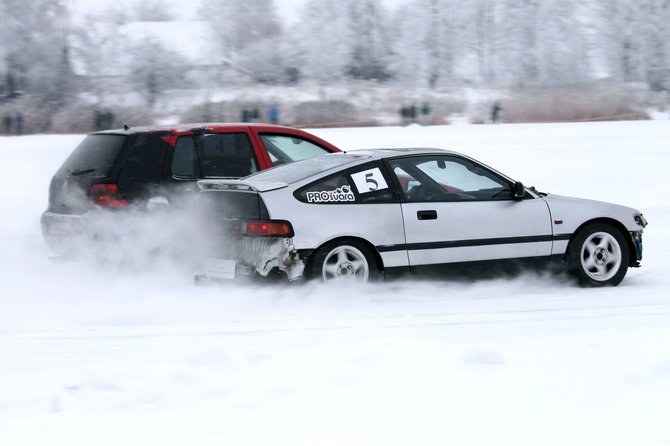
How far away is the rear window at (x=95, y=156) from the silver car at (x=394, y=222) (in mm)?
1259

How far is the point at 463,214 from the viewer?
841 centimetres

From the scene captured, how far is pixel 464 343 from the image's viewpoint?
20.9 ft

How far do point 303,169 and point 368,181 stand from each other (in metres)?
0.60

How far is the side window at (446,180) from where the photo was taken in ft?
27.6

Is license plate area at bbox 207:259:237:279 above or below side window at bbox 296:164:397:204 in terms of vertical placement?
below

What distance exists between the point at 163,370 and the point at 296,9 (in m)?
94.8

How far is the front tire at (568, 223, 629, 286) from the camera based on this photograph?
873 cm

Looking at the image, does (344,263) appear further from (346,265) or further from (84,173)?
(84,173)

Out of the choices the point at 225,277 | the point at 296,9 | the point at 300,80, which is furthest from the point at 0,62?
the point at 225,277

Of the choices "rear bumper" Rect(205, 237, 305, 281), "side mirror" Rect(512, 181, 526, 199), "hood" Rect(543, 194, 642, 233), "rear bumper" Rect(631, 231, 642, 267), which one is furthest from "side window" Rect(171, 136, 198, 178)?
"rear bumper" Rect(631, 231, 642, 267)

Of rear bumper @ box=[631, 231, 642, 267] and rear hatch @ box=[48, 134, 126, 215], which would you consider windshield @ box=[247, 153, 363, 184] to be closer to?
rear hatch @ box=[48, 134, 126, 215]

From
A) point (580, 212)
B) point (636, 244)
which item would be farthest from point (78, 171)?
point (636, 244)

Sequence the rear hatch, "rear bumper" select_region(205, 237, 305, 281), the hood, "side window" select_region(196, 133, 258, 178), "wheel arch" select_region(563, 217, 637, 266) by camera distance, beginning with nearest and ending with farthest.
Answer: "rear bumper" select_region(205, 237, 305, 281)
the hood
"wheel arch" select_region(563, 217, 637, 266)
the rear hatch
"side window" select_region(196, 133, 258, 178)

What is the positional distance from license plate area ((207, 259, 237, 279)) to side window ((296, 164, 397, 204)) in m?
0.78
